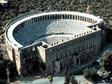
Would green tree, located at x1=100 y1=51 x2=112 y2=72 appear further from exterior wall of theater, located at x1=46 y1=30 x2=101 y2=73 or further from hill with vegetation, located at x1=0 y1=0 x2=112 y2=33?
hill with vegetation, located at x1=0 y1=0 x2=112 y2=33

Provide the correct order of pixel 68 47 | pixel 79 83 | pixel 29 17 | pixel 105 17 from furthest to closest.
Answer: pixel 105 17, pixel 29 17, pixel 68 47, pixel 79 83

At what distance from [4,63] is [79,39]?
90.3 ft

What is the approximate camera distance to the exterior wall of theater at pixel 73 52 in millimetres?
90556

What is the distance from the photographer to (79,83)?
85.5 m

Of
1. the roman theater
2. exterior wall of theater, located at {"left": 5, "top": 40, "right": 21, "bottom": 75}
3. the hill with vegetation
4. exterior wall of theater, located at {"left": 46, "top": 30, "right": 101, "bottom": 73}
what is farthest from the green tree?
the hill with vegetation

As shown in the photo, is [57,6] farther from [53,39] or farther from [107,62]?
[107,62]

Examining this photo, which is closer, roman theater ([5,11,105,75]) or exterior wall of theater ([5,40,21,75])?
exterior wall of theater ([5,40,21,75])

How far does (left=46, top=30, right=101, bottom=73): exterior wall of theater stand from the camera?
90556 millimetres

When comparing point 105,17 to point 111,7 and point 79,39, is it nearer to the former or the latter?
point 111,7

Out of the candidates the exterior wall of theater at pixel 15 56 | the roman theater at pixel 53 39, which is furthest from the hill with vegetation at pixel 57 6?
the exterior wall of theater at pixel 15 56

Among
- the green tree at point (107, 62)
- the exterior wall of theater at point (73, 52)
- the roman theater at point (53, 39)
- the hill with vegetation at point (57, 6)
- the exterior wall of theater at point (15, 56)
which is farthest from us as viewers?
the hill with vegetation at point (57, 6)

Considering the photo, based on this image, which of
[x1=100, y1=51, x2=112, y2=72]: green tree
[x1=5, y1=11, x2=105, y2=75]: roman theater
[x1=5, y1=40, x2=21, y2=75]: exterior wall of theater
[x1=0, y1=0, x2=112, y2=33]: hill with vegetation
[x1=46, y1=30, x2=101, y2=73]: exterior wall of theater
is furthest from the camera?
[x1=0, y1=0, x2=112, y2=33]: hill with vegetation

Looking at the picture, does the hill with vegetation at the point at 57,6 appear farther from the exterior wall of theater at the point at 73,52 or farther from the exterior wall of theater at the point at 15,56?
the exterior wall of theater at the point at 15,56

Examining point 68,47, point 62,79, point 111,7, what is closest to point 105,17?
point 111,7
